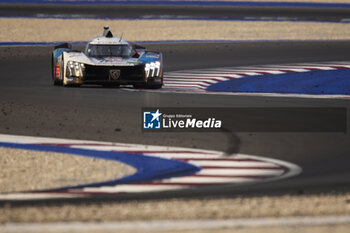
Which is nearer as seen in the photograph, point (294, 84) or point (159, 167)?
point (159, 167)

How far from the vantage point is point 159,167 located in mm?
9844

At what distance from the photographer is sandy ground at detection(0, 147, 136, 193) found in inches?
354

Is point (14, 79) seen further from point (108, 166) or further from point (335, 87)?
point (108, 166)

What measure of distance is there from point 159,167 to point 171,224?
2.87 metres

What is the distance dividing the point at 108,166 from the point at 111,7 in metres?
29.5

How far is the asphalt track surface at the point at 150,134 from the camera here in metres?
9.23

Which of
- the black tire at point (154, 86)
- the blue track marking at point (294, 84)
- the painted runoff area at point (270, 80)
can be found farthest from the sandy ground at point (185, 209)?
the blue track marking at point (294, 84)

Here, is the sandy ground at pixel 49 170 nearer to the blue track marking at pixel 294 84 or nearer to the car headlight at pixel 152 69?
the car headlight at pixel 152 69

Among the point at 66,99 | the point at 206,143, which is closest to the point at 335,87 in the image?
the point at 66,99

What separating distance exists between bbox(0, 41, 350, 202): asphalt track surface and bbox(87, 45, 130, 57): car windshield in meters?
0.78

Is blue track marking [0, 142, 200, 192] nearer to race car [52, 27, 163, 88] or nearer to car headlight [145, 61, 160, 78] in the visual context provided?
Result: race car [52, 27, 163, 88]

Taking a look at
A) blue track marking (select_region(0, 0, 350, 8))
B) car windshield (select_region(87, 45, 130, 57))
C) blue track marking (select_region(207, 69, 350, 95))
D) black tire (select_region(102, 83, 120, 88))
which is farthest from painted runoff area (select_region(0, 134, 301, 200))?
blue track marking (select_region(0, 0, 350, 8))

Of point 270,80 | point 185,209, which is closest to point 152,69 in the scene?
point 270,80

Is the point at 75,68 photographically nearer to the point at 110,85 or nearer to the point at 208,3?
the point at 110,85
